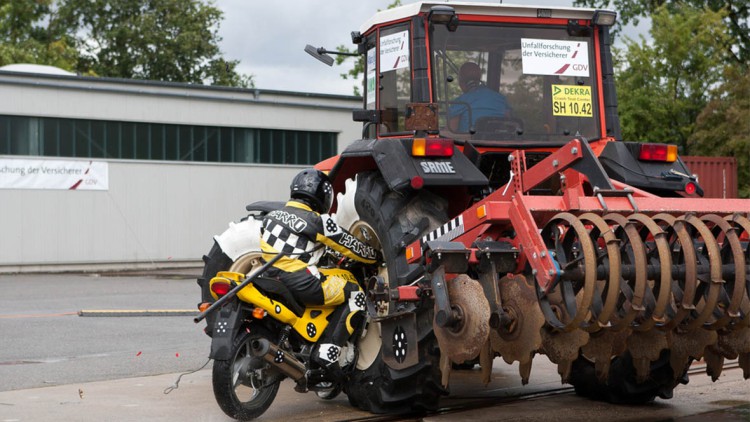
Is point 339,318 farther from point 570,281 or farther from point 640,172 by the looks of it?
point 640,172

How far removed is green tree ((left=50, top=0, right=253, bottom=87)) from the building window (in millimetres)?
22718

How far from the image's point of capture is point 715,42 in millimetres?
31094

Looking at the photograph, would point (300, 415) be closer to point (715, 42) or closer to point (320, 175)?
point (320, 175)

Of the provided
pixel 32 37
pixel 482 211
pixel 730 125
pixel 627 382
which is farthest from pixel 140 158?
pixel 32 37

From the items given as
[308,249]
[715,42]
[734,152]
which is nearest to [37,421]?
[308,249]

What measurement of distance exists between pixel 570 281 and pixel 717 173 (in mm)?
21972

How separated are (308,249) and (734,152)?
23.3 metres

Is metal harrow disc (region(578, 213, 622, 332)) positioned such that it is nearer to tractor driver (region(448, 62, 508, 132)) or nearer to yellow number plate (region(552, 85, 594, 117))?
tractor driver (region(448, 62, 508, 132))

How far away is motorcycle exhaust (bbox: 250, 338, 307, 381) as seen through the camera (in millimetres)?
7324

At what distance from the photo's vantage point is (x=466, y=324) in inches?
241

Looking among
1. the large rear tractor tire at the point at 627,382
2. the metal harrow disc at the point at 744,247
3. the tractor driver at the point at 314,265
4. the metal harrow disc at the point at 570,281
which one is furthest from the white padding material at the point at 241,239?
the metal harrow disc at the point at 744,247

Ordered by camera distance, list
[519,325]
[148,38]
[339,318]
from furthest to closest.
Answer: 1. [148,38]
2. [339,318]
3. [519,325]

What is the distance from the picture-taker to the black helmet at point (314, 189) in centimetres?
795

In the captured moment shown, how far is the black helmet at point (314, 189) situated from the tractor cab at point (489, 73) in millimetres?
604
